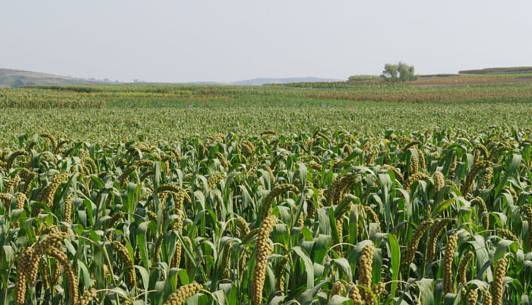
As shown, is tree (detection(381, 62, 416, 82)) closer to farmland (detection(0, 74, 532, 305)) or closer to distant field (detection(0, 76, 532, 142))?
distant field (detection(0, 76, 532, 142))

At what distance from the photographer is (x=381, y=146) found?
9273mm

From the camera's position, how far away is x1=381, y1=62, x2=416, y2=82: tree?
13600 cm

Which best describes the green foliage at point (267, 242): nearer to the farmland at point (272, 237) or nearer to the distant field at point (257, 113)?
the farmland at point (272, 237)

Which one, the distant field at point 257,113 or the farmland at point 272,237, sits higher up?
the farmland at point 272,237

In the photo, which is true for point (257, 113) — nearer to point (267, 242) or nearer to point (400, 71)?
point (267, 242)

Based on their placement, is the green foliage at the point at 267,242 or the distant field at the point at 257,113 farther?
the distant field at the point at 257,113

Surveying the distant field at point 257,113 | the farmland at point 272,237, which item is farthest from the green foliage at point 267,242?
the distant field at point 257,113

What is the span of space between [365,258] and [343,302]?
8.7 inches

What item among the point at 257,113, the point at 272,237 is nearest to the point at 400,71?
the point at 257,113

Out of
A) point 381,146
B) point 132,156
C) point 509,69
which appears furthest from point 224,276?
point 509,69

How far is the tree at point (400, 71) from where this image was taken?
136000mm

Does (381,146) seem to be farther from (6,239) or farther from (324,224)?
(6,239)

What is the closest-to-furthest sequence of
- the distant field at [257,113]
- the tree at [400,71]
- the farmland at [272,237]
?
the farmland at [272,237], the distant field at [257,113], the tree at [400,71]

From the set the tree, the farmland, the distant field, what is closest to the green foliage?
the farmland
